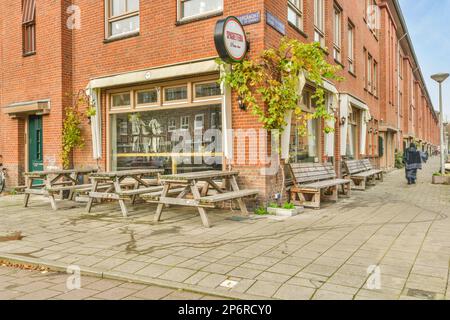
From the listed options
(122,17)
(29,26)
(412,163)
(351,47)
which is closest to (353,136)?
(412,163)

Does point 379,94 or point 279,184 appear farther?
point 379,94

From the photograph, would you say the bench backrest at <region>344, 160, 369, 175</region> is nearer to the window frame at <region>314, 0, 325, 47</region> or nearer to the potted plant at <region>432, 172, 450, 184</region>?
the potted plant at <region>432, 172, 450, 184</region>

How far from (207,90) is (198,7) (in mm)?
1880

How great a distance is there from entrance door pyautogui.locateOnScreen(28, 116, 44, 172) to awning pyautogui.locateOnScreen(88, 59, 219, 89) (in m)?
2.71

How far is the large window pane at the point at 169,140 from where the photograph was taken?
8398 millimetres

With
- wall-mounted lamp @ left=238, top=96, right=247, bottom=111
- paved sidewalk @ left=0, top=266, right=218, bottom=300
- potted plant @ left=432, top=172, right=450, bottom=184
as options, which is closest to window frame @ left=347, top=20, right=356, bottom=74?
potted plant @ left=432, top=172, right=450, bottom=184

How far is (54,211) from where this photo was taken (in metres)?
8.02

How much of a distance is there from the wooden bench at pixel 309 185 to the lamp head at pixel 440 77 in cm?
778

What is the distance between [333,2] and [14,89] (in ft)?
34.3

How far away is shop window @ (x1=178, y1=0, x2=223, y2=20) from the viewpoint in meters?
8.14

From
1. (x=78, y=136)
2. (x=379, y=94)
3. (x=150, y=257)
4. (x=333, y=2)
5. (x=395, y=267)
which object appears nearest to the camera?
(x=395, y=267)

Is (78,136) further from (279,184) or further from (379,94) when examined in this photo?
(379,94)

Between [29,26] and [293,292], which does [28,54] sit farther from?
[293,292]
